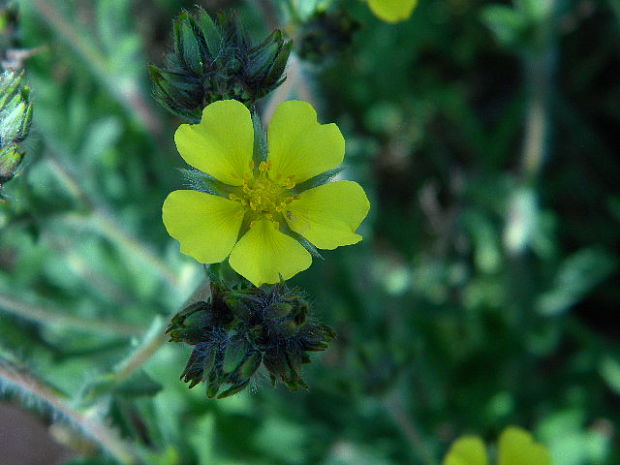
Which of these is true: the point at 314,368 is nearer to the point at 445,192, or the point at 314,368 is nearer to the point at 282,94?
the point at 282,94

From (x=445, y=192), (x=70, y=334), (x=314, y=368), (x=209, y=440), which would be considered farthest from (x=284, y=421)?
(x=445, y=192)

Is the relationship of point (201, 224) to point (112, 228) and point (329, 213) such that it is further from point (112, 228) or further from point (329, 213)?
point (112, 228)

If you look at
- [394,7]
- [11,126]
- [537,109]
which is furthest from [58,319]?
[537,109]

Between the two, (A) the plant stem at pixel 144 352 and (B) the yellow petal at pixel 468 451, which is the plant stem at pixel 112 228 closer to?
(A) the plant stem at pixel 144 352

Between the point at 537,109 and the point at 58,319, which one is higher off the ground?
the point at 537,109

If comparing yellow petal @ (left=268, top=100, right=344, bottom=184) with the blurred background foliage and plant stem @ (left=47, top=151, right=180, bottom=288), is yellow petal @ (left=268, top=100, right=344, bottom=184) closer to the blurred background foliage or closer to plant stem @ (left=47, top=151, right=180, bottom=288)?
the blurred background foliage

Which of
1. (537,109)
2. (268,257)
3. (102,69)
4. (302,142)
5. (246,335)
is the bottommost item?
(246,335)
